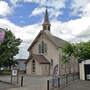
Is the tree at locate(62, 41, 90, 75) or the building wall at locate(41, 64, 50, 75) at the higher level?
the tree at locate(62, 41, 90, 75)

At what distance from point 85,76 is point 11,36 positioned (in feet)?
68.0

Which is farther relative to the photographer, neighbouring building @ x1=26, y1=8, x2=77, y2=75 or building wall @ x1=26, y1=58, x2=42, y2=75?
neighbouring building @ x1=26, y1=8, x2=77, y2=75

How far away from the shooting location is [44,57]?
115 feet

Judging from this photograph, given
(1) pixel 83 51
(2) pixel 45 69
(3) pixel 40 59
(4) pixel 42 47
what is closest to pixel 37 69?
(2) pixel 45 69

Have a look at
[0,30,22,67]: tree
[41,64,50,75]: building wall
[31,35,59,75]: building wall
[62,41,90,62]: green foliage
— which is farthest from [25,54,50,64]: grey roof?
[62,41,90,62]: green foliage

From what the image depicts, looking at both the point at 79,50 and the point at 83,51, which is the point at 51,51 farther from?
the point at 83,51

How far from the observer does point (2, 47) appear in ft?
104

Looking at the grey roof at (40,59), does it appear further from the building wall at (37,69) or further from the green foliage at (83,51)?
the green foliage at (83,51)

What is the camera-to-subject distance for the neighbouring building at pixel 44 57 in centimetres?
3250

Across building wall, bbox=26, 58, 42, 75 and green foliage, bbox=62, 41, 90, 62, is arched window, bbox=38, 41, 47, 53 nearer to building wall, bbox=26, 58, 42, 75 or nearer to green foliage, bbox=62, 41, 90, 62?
building wall, bbox=26, 58, 42, 75

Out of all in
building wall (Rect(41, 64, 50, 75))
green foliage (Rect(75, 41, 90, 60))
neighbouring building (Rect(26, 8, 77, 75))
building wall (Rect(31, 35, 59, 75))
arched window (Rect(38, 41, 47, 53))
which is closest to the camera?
green foliage (Rect(75, 41, 90, 60))

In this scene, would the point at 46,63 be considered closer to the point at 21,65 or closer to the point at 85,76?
the point at 85,76

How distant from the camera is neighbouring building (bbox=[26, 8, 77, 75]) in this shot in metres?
32.5

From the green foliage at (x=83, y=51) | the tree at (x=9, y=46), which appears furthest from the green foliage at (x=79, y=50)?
the tree at (x=9, y=46)
